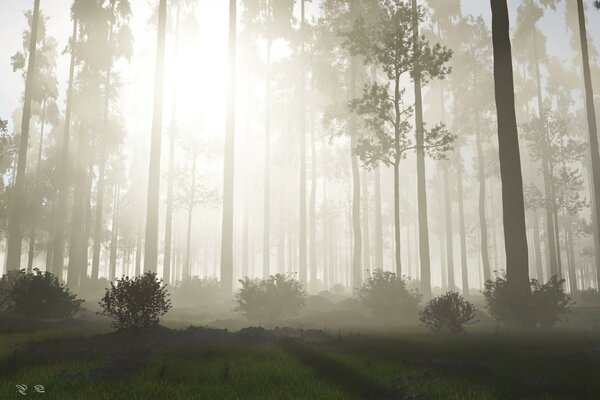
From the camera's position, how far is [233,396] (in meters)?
5.61

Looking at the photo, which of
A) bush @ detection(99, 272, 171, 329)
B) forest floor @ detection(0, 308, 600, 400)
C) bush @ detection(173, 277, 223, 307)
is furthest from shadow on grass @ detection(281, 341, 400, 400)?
bush @ detection(173, 277, 223, 307)

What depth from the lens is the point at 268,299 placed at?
15.1 m

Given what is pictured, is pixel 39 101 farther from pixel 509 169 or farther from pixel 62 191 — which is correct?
pixel 509 169

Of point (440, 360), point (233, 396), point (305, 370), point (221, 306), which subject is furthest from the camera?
point (221, 306)

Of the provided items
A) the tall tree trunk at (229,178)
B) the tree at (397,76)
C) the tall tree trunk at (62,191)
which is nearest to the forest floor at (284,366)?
the tree at (397,76)

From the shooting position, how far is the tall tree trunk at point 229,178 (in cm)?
2283

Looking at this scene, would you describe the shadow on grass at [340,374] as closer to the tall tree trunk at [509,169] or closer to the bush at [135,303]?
the bush at [135,303]

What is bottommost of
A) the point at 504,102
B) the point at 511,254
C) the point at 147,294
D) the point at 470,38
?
the point at 147,294

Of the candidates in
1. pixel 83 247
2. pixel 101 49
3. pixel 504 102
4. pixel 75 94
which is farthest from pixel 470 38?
pixel 83 247

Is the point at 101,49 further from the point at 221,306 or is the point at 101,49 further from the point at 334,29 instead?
the point at 221,306

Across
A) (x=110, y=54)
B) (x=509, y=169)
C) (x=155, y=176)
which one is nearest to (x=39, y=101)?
(x=110, y=54)

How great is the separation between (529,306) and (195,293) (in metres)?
16.3

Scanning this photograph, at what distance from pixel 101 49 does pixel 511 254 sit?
26948 mm

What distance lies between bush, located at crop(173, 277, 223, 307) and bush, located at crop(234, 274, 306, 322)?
8.47 m
